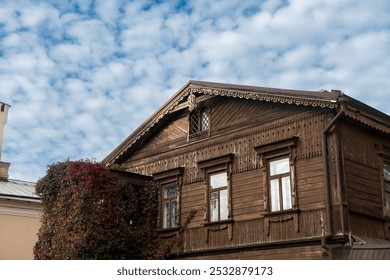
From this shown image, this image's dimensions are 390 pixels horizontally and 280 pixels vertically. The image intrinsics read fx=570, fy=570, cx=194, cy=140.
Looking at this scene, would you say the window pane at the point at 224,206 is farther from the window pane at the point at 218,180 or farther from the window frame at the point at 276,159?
the window frame at the point at 276,159

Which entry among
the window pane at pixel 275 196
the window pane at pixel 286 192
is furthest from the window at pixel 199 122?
the window pane at pixel 286 192

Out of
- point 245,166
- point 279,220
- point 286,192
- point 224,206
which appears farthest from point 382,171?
point 224,206

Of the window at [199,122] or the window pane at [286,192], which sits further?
the window at [199,122]

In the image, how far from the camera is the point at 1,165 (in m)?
28.5

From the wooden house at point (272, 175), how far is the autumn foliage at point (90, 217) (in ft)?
4.61

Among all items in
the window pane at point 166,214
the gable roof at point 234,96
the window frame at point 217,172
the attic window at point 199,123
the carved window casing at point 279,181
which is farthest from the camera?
the window pane at point 166,214

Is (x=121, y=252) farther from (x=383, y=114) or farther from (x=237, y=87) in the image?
(x=383, y=114)

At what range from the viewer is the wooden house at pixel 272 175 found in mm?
15500

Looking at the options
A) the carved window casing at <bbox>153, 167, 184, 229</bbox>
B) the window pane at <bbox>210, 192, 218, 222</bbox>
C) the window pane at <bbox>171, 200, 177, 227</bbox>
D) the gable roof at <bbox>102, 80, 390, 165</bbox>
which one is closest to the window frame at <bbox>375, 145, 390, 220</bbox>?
the gable roof at <bbox>102, 80, 390, 165</bbox>

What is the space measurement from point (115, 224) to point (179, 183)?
2990mm

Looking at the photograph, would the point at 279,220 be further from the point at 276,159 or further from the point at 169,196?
the point at 169,196

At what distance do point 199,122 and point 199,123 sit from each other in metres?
0.04

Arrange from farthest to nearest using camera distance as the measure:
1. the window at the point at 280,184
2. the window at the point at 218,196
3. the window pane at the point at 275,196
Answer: the window at the point at 218,196 < the window pane at the point at 275,196 < the window at the point at 280,184

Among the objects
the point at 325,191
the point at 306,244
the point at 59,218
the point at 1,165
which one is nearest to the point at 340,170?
the point at 325,191
